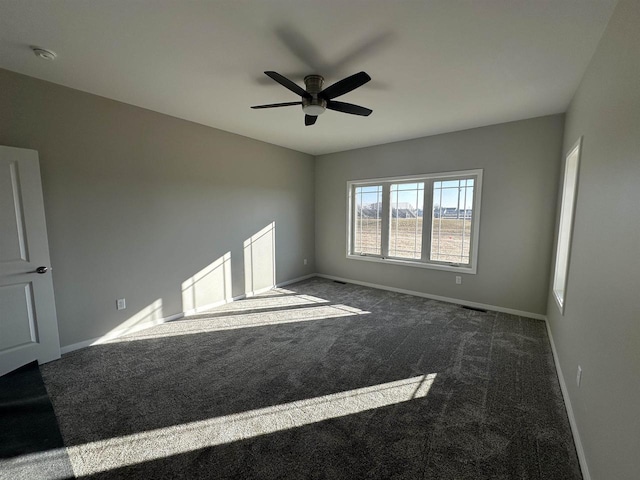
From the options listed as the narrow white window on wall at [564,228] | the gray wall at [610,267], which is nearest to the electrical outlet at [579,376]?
the gray wall at [610,267]

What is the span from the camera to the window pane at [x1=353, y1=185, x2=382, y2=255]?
5.13 m

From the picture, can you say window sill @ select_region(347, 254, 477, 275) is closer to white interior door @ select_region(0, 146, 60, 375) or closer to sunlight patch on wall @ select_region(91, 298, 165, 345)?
sunlight patch on wall @ select_region(91, 298, 165, 345)

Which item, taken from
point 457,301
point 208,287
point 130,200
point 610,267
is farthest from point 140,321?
point 457,301

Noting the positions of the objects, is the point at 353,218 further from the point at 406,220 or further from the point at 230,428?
the point at 230,428

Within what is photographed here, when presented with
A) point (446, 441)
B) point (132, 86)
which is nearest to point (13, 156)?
point (132, 86)

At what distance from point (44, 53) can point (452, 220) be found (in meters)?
4.84

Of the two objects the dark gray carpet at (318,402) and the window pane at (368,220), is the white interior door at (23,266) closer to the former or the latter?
the dark gray carpet at (318,402)

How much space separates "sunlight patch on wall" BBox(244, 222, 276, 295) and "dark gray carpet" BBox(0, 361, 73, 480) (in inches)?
106

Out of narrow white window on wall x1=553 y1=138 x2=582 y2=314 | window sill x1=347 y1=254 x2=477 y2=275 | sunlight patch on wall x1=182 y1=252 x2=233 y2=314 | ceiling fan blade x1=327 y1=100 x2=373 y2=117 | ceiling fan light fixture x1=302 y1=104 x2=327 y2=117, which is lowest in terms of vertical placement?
sunlight patch on wall x1=182 y1=252 x2=233 y2=314

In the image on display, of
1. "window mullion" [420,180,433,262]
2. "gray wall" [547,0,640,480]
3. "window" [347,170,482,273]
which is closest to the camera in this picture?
"gray wall" [547,0,640,480]

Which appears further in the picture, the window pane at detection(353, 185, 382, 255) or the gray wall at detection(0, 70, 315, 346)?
the window pane at detection(353, 185, 382, 255)

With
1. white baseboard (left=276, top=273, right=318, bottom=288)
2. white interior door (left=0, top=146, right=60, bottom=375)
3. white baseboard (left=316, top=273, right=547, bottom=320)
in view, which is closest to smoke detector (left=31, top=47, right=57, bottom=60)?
white interior door (left=0, top=146, right=60, bottom=375)

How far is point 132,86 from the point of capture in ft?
8.75

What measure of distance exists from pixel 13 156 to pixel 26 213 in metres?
0.49
